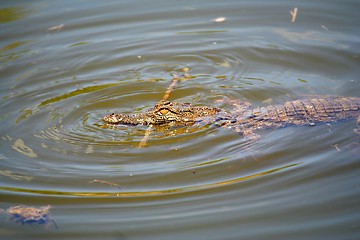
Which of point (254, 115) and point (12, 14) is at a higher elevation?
point (12, 14)

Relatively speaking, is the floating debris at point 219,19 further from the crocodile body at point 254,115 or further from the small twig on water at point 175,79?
the crocodile body at point 254,115

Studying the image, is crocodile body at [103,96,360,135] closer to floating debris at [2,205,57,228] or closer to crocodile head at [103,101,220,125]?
crocodile head at [103,101,220,125]

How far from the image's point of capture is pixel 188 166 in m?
4.83

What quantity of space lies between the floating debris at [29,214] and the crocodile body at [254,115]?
5.62 feet

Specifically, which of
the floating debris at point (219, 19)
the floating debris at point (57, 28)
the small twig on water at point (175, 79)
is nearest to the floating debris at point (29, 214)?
the small twig on water at point (175, 79)

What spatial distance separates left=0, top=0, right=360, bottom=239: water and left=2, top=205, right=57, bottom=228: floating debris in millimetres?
64

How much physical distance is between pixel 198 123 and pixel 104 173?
152 centimetres

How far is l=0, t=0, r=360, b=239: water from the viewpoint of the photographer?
412 centimetres

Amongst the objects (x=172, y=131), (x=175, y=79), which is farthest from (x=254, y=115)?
(x=175, y=79)

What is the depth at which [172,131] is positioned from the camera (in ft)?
18.6

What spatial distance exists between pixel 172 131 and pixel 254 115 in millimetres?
1087

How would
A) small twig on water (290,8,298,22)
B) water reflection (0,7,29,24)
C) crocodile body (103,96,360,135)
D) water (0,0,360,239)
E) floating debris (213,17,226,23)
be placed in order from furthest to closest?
water reflection (0,7,29,24)
floating debris (213,17,226,23)
small twig on water (290,8,298,22)
crocodile body (103,96,360,135)
water (0,0,360,239)

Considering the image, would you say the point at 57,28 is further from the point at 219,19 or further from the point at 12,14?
the point at 219,19

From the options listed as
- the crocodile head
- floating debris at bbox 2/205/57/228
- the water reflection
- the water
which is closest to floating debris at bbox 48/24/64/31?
the water
